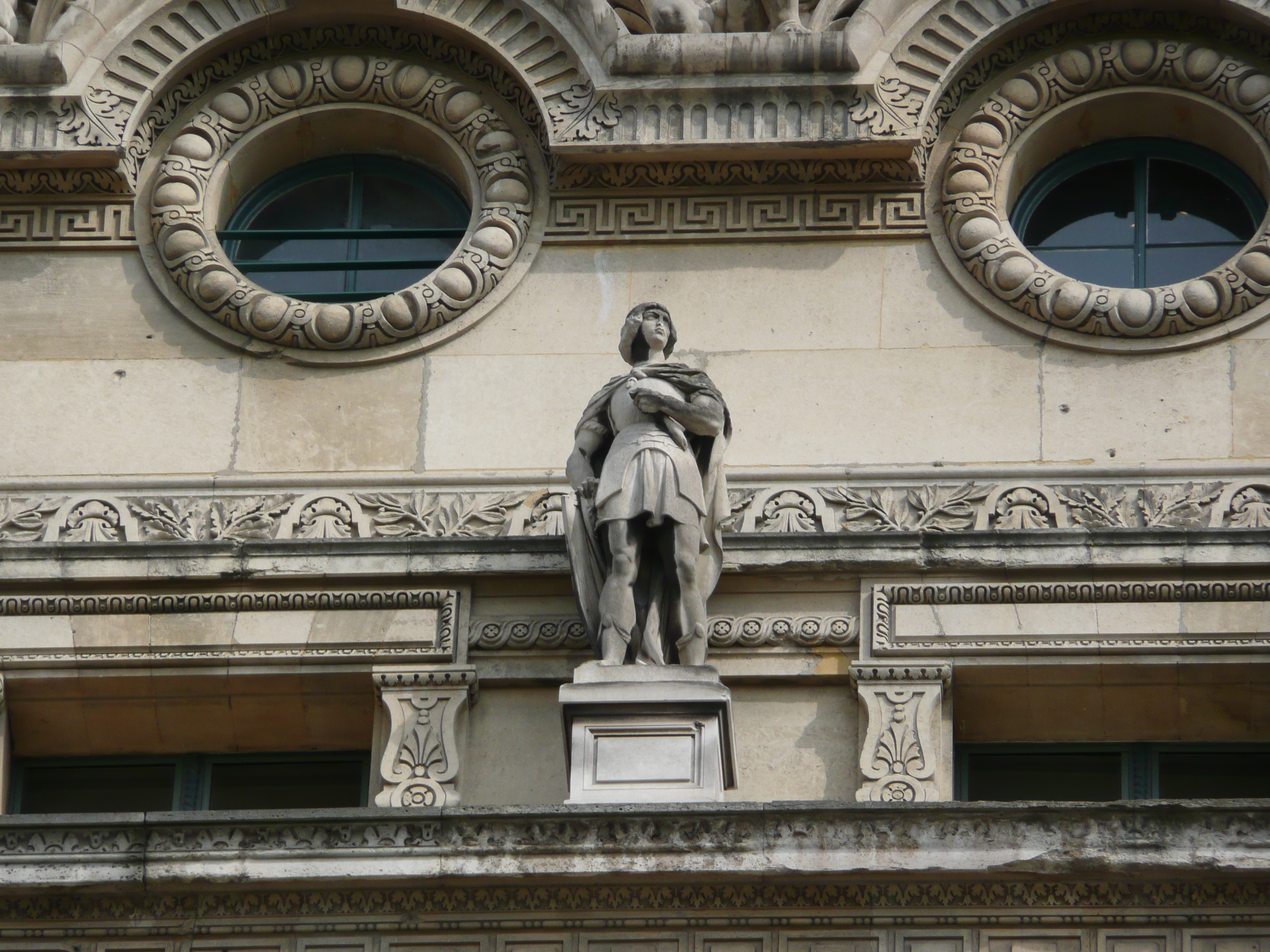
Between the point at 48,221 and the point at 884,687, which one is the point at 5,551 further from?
the point at 884,687

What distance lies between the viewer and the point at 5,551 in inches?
658

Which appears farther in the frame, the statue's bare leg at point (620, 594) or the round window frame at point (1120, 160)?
the round window frame at point (1120, 160)

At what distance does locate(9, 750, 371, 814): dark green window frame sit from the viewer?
1675 centimetres

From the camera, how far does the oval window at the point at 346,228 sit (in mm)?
18281

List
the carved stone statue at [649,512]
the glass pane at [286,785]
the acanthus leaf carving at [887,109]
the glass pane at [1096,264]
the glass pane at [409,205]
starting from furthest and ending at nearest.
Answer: the glass pane at [409,205] → the glass pane at [1096,264] → the acanthus leaf carving at [887,109] → the glass pane at [286,785] → the carved stone statue at [649,512]

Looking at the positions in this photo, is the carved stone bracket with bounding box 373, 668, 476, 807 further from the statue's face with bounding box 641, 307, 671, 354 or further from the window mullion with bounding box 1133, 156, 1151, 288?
the window mullion with bounding box 1133, 156, 1151, 288

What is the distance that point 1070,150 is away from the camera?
18344 mm

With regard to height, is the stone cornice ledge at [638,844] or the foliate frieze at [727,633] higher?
the foliate frieze at [727,633]

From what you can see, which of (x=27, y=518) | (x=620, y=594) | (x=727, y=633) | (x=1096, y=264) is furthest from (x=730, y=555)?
(x=27, y=518)

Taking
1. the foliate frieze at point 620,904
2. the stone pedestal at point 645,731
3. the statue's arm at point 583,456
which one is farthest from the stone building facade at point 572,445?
the statue's arm at point 583,456

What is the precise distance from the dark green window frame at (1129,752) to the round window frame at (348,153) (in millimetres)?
3811

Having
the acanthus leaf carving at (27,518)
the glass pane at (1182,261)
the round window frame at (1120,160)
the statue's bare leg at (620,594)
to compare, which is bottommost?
the statue's bare leg at (620,594)

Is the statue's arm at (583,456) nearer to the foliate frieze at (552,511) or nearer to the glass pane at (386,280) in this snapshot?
the foliate frieze at (552,511)

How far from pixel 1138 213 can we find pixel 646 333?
351 centimetres
